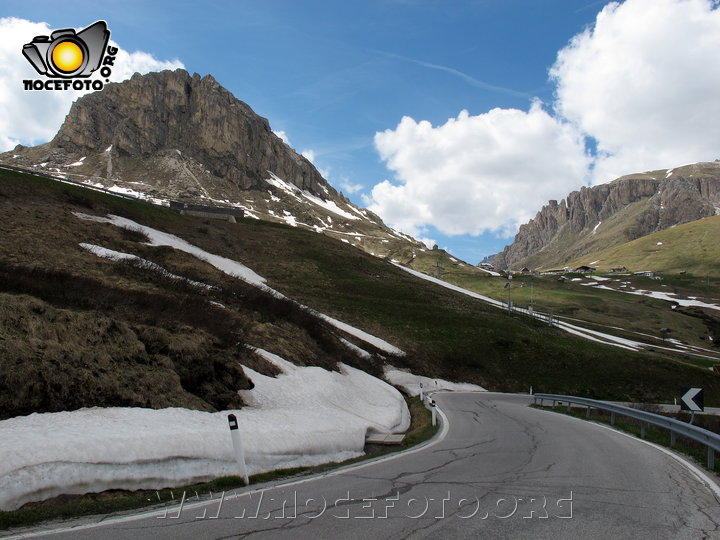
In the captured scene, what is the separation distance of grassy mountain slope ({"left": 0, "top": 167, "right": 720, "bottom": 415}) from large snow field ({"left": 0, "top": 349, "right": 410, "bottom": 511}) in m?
0.87

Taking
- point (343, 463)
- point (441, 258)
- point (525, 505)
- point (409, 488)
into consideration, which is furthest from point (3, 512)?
point (441, 258)

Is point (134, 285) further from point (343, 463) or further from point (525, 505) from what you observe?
point (525, 505)

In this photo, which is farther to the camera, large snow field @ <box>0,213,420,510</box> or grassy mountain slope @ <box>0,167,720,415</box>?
grassy mountain slope @ <box>0,167,720,415</box>

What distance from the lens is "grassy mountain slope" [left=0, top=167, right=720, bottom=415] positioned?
10.5m

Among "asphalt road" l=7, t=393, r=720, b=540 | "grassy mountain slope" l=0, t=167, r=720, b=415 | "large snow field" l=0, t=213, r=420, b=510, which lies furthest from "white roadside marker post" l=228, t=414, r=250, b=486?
"grassy mountain slope" l=0, t=167, r=720, b=415

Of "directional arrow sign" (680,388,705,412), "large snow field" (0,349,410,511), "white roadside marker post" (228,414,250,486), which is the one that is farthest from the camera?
"directional arrow sign" (680,388,705,412)

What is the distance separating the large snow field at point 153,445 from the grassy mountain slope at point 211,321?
871 mm

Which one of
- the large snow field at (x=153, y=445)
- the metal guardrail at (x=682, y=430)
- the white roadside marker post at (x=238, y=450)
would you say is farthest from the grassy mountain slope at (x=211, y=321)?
the metal guardrail at (x=682, y=430)

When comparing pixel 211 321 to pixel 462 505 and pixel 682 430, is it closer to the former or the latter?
pixel 462 505

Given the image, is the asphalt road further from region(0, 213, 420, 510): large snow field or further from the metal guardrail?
region(0, 213, 420, 510): large snow field

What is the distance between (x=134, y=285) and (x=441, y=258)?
475 feet

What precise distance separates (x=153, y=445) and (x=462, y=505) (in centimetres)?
561

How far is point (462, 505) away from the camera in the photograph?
658cm

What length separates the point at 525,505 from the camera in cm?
669
